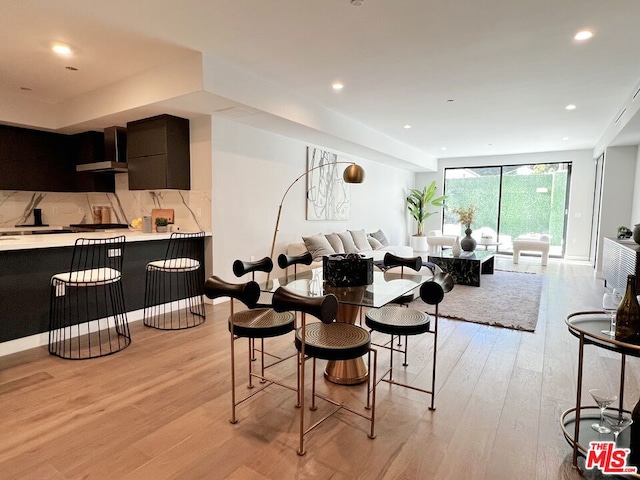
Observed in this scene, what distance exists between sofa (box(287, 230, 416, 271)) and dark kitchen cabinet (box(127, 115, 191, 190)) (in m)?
1.91

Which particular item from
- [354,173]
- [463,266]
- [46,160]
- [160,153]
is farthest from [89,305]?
[463,266]

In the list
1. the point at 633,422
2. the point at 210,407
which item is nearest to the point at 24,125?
the point at 210,407

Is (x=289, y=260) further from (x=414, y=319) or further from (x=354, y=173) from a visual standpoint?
(x=414, y=319)

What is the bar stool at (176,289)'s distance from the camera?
13.1 feet

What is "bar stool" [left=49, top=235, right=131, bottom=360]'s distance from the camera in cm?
321

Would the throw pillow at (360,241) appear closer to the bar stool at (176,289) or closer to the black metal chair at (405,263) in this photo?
the bar stool at (176,289)

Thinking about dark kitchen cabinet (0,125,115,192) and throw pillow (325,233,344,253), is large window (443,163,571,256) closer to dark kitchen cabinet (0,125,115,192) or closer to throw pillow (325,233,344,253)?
throw pillow (325,233,344,253)

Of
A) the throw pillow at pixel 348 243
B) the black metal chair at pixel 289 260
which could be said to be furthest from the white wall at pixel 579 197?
the black metal chair at pixel 289 260

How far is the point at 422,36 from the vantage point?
10.3 feet

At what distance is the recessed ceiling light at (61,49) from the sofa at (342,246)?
3.43 meters

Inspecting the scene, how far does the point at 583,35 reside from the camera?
10.2 feet

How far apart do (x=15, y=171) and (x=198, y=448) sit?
17.4ft

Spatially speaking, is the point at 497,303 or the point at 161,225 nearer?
the point at 161,225

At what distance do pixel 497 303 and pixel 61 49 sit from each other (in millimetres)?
5747
